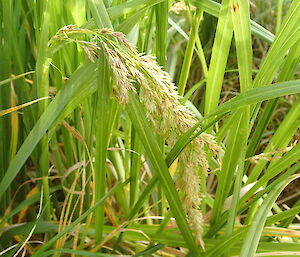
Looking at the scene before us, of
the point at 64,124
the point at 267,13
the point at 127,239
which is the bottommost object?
the point at 127,239

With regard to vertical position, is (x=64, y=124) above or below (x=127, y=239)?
above

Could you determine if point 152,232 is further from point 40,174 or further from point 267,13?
point 267,13

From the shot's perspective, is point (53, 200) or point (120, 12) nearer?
point (120, 12)

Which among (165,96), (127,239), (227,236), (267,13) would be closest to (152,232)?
(127,239)

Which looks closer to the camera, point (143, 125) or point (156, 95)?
point (156, 95)
